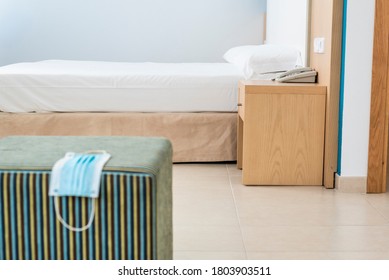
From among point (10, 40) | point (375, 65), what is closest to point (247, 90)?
point (375, 65)

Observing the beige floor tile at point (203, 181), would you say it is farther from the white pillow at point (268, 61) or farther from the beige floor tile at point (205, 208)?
the white pillow at point (268, 61)

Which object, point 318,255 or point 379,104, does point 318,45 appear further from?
point 318,255

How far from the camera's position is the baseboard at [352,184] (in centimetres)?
349

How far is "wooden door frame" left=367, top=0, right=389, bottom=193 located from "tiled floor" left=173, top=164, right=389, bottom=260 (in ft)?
0.40

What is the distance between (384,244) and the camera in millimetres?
2592

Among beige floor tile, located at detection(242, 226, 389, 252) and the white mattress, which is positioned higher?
the white mattress

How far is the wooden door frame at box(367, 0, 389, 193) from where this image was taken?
11.0 ft

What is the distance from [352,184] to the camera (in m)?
3.49

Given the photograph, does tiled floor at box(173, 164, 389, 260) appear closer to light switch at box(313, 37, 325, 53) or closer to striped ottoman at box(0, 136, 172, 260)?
striped ottoman at box(0, 136, 172, 260)

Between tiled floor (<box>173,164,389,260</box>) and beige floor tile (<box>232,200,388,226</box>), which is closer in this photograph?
tiled floor (<box>173,164,389,260</box>)

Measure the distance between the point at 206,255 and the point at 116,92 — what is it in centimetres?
196

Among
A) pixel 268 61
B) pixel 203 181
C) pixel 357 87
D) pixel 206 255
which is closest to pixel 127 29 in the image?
pixel 268 61

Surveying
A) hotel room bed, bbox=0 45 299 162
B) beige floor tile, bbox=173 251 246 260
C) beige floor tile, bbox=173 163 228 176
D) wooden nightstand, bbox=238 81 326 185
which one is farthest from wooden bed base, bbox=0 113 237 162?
beige floor tile, bbox=173 251 246 260

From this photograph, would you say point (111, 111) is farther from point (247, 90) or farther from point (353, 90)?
point (353, 90)
